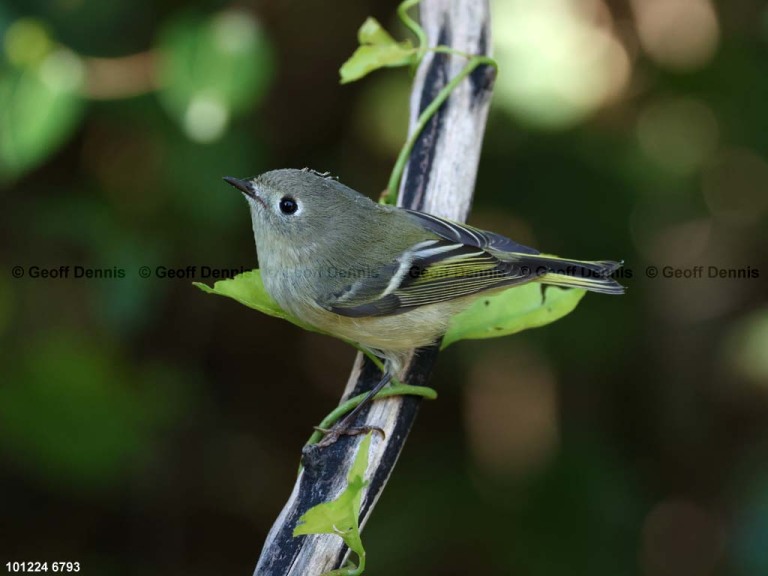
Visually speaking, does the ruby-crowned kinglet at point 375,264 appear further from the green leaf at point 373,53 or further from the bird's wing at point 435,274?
the green leaf at point 373,53

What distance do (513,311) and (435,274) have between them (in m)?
0.29

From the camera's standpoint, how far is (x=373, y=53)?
6.96 feet

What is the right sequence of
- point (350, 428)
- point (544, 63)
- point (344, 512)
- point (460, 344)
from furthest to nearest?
point (460, 344) → point (544, 63) → point (350, 428) → point (344, 512)

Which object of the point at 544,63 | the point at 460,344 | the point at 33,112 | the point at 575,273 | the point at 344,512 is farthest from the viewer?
the point at 460,344

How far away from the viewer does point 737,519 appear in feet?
8.48

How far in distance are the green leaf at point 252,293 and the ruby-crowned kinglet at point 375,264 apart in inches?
2.2

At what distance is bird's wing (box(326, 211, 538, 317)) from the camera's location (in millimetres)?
2105

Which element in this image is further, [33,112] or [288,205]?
[33,112]

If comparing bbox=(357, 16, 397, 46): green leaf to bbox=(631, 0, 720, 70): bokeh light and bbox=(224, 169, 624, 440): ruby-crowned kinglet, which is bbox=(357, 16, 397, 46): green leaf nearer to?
bbox=(224, 169, 624, 440): ruby-crowned kinglet

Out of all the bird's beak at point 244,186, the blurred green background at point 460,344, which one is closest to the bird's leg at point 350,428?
the bird's beak at point 244,186

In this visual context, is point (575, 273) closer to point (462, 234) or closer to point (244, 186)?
point (462, 234)

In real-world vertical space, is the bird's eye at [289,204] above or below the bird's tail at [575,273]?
above

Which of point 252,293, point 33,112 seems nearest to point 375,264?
point 252,293

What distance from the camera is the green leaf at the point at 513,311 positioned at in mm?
1957
